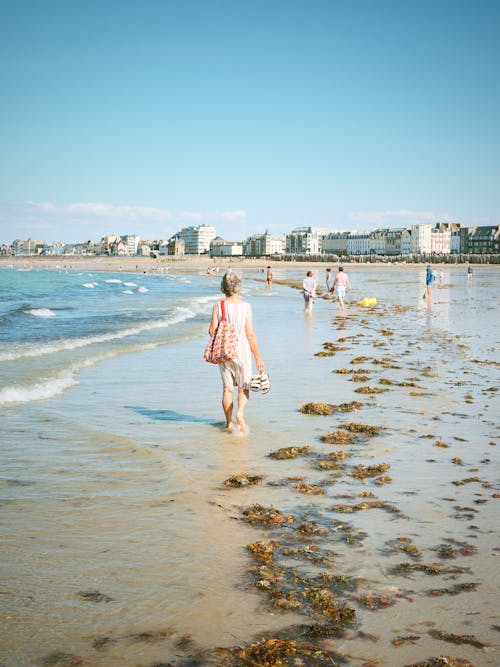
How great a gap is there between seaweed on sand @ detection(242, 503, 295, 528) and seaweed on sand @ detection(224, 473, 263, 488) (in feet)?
1.80

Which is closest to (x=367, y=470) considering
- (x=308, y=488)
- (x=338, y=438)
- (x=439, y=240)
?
(x=308, y=488)

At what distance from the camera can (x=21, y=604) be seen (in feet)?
10.9

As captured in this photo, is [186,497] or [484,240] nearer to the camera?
[186,497]

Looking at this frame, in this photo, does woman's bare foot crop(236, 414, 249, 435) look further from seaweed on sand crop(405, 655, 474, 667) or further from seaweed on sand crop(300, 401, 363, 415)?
seaweed on sand crop(405, 655, 474, 667)

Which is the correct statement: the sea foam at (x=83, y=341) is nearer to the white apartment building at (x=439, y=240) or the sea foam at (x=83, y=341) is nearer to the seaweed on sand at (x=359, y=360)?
→ the seaweed on sand at (x=359, y=360)

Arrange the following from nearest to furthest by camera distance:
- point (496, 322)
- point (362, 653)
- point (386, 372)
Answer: point (362, 653) < point (386, 372) < point (496, 322)

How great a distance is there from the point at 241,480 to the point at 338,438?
5.76ft

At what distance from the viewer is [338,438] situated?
6715mm

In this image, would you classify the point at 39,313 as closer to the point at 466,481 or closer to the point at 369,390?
the point at 369,390

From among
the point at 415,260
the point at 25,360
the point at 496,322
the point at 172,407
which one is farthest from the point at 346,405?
the point at 415,260

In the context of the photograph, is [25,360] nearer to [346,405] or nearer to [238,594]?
[346,405]

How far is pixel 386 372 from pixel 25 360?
284 inches

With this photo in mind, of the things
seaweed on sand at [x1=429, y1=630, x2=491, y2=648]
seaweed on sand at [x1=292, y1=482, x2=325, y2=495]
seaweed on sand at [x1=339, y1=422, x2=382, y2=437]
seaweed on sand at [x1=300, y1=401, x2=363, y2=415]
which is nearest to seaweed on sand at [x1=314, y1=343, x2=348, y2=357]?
seaweed on sand at [x1=300, y1=401, x2=363, y2=415]

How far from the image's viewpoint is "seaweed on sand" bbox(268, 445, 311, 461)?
6.07 m
